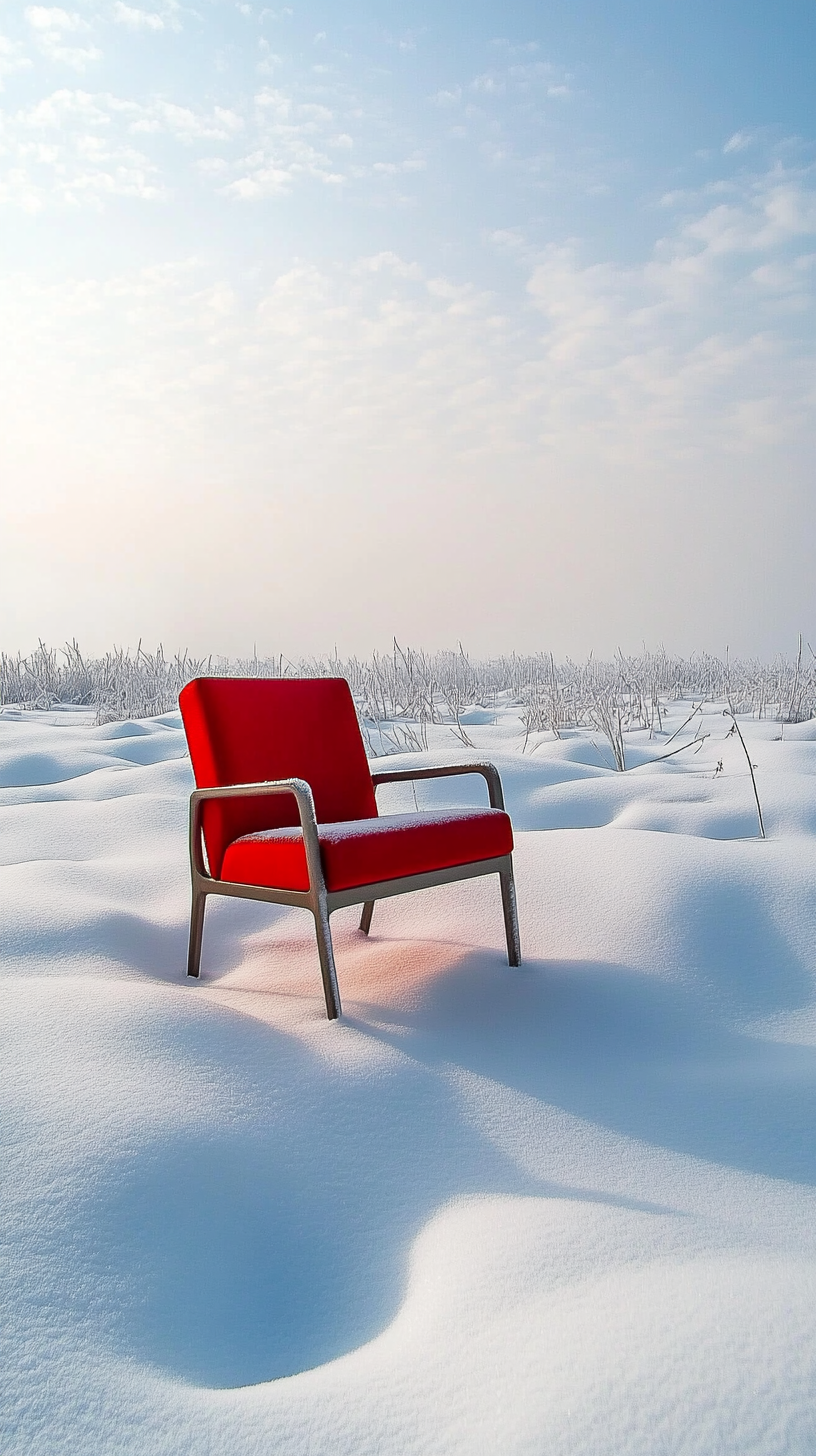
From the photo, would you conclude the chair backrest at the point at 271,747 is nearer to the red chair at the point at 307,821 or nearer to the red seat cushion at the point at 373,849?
the red chair at the point at 307,821

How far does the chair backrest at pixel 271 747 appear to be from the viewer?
2.87 metres

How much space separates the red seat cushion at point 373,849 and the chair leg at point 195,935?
128 mm

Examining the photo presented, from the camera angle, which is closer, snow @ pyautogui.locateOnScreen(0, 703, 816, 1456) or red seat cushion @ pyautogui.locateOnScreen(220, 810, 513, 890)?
snow @ pyautogui.locateOnScreen(0, 703, 816, 1456)

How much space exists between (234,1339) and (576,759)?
16.8 ft

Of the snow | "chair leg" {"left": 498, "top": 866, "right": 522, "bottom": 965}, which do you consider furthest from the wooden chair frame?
the snow

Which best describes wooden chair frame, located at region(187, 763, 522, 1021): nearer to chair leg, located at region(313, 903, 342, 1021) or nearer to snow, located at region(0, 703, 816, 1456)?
chair leg, located at region(313, 903, 342, 1021)

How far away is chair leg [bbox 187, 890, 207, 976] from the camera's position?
277 centimetres

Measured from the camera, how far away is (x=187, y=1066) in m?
1.90

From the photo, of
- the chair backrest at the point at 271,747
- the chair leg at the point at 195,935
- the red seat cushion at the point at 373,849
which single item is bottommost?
the chair leg at the point at 195,935

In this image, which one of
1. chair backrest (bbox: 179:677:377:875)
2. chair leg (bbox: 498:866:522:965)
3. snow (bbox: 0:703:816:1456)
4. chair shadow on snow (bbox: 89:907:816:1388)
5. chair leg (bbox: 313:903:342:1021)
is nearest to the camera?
snow (bbox: 0:703:816:1456)

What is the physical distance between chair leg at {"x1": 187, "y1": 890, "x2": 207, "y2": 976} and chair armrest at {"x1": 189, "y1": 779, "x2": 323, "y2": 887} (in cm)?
8

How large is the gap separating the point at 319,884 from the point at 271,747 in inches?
31.2

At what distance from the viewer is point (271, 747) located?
304 cm

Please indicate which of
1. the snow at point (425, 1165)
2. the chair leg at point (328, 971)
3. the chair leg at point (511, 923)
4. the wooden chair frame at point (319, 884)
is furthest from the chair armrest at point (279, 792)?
the chair leg at point (511, 923)
